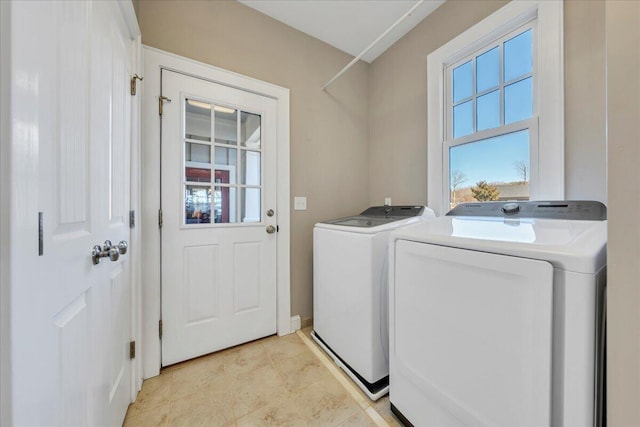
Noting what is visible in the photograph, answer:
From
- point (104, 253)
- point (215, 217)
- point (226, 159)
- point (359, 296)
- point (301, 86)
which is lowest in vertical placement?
point (359, 296)

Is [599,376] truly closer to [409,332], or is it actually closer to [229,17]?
[409,332]

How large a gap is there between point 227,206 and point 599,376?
1.96 metres

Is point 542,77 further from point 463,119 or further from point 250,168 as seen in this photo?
point 250,168

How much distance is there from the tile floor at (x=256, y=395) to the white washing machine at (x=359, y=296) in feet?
0.38

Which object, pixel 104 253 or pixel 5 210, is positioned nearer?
pixel 5 210

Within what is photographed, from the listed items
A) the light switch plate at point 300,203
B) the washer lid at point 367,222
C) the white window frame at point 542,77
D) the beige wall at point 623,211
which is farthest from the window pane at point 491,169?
the light switch plate at point 300,203

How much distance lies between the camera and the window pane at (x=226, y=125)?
1796 millimetres

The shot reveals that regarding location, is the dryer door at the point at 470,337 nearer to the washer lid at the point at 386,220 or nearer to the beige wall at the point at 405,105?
the washer lid at the point at 386,220

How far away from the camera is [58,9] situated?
621mm

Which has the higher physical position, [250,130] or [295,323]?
[250,130]

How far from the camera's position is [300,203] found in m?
2.13

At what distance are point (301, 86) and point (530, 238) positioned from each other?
78.6 inches

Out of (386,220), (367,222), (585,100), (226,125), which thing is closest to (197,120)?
(226,125)

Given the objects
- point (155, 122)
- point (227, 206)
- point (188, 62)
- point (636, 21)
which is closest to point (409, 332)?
point (636, 21)
